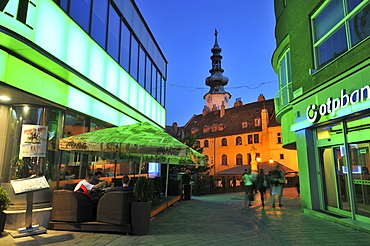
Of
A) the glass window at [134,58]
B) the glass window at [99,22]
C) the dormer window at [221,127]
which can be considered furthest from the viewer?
the dormer window at [221,127]

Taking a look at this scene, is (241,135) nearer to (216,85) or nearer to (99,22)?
(216,85)

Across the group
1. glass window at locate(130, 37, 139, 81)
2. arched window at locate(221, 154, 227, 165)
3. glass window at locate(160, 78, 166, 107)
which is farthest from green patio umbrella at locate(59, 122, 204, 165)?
arched window at locate(221, 154, 227, 165)

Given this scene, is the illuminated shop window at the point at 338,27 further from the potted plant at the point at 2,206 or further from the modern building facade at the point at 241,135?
the modern building facade at the point at 241,135

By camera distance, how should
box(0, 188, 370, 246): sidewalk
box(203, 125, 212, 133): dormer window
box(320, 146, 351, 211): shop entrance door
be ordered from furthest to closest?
box(203, 125, 212, 133): dormer window → box(320, 146, 351, 211): shop entrance door → box(0, 188, 370, 246): sidewalk

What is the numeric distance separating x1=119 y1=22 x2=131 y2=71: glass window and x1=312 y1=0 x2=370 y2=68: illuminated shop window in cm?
775

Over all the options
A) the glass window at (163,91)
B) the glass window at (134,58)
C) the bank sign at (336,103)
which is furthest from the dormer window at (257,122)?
the bank sign at (336,103)

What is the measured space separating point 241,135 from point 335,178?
38564mm

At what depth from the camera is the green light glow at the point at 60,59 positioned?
6027 millimetres

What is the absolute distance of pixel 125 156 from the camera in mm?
11250

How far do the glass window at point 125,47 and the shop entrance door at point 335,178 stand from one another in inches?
345

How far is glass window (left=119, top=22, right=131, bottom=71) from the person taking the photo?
1212 cm

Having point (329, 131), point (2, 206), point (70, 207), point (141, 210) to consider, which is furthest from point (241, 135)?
point (2, 206)

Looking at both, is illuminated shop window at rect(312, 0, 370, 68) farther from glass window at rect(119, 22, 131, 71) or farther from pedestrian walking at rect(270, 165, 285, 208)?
glass window at rect(119, 22, 131, 71)

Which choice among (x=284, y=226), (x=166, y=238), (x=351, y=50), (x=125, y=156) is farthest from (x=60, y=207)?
(x=351, y=50)
